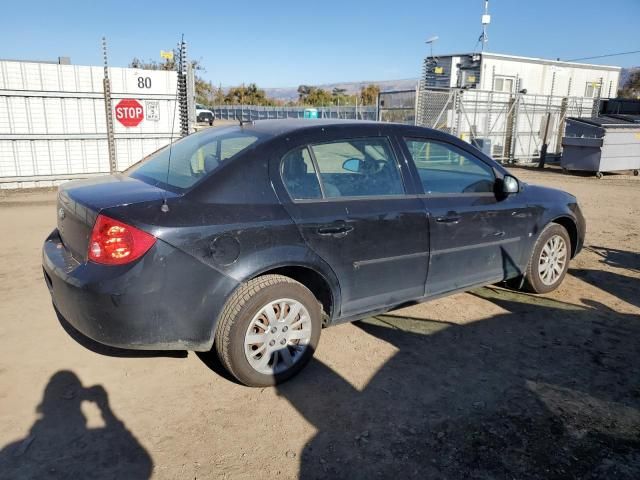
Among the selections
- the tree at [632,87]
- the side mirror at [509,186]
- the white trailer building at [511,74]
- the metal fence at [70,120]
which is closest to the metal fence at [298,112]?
the white trailer building at [511,74]

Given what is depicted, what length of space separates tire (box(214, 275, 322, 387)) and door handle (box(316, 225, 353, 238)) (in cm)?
37

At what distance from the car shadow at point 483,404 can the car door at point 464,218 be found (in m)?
0.45

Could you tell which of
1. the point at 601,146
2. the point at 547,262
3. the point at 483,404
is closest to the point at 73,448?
the point at 483,404

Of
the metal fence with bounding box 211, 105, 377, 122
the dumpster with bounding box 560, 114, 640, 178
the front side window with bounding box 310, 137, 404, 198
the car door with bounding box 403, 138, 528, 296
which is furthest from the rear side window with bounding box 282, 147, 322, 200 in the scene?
the dumpster with bounding box 560, 114, 640, 178

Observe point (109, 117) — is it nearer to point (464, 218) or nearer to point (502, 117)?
point (464, 218)

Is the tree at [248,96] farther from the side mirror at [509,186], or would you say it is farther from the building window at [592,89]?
the side mirror at [509,186]

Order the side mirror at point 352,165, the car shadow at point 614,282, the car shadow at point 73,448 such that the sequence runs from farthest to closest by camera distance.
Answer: the car shadow at point 614,282
the side mirror at point 352,165
the car shadow at point 73,448

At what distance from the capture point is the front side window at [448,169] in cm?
405

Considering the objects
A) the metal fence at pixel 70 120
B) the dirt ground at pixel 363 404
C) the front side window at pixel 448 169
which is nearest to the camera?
the dirt ground at pixel 363 404

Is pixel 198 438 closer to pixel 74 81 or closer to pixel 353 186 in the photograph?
pixel 353 186

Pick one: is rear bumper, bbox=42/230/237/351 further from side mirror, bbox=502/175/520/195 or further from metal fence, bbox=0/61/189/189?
metal fence, bbox=0/61/189/189

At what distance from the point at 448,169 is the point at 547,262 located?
146 centimetres

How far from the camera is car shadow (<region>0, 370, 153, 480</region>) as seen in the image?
250cm

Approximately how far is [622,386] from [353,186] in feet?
7.19
